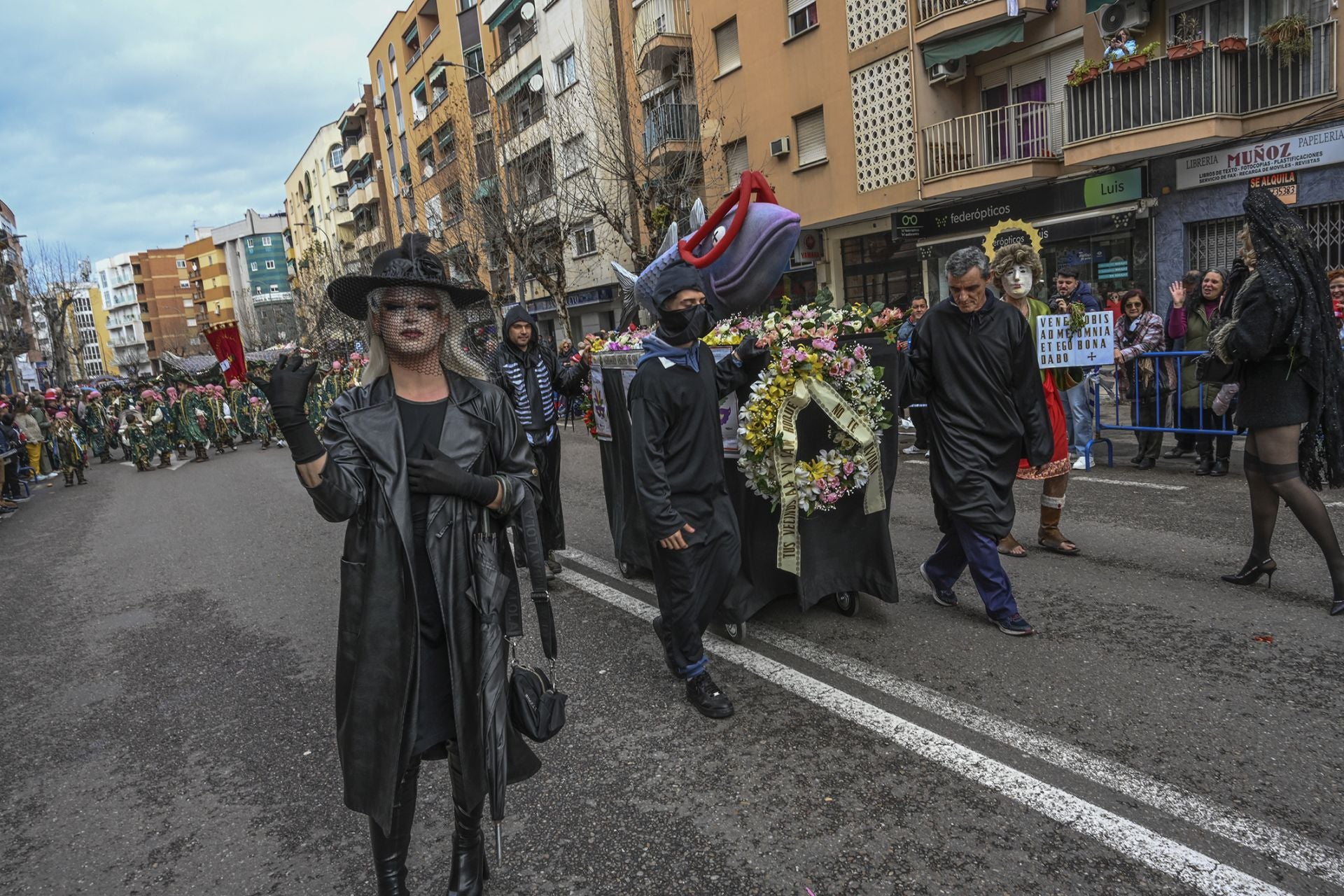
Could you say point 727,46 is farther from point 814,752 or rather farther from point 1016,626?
point 814,752

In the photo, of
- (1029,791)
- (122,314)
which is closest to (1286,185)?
(1029,791)

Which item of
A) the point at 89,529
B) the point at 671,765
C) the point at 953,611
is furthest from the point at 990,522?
the point at 89,529

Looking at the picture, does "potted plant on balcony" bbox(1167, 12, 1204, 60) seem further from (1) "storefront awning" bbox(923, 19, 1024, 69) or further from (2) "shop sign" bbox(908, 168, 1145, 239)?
(1) "storefront awning" bbox(923, 19, 1024, 69)

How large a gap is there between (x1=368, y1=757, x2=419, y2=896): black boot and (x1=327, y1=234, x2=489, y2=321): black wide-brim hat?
1.37m

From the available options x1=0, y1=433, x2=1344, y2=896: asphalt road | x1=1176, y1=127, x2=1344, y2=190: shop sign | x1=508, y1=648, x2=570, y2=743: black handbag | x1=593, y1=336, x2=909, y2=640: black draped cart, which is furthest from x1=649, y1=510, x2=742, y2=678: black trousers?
x1=1176, y1=127, x2=1344, y2=190: shop sign

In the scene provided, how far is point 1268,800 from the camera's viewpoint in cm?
282

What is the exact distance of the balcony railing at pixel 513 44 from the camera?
99.3 ft

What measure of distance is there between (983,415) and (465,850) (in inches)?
125

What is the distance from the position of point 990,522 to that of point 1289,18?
13.4 meters

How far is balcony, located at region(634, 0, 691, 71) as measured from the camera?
23.0m

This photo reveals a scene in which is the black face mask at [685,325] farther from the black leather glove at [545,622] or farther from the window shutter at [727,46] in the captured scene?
the window shutter at [727,46]

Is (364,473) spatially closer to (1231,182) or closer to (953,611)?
(953,611)

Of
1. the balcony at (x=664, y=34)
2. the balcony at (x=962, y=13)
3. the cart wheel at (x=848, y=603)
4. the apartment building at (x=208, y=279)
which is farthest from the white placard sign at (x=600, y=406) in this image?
the apartment building at (x=208, y=279)

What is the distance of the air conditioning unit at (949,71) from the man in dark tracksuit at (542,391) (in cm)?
1484
